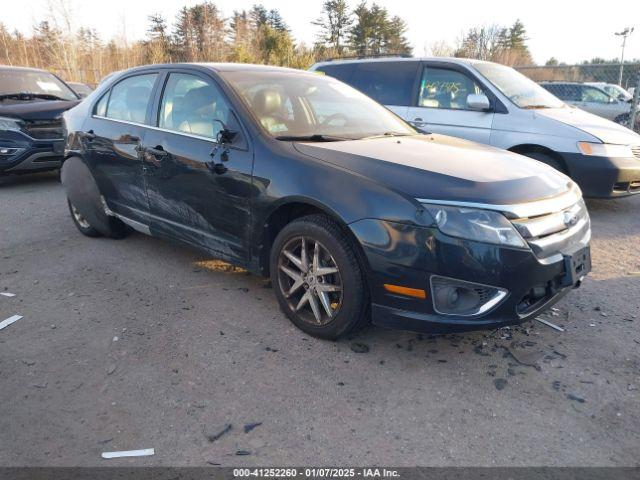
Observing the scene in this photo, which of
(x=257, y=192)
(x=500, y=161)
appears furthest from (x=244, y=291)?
(x=500, y=161)

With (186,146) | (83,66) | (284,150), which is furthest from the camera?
(83,66)

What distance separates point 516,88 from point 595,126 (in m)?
1.06

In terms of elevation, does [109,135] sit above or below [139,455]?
above

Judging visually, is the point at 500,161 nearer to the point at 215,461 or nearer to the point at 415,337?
the point at 415,337

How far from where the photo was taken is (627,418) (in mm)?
2307

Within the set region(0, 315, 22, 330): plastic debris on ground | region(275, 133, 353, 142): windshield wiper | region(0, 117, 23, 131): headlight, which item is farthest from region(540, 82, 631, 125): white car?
region(0, 315, 22, 330): plastic debris on ground

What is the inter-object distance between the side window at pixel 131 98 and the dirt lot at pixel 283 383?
56.5 inches

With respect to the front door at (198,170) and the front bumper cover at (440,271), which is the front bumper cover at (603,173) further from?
the front door at (198,170)

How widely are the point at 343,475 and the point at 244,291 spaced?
1951 millimetres

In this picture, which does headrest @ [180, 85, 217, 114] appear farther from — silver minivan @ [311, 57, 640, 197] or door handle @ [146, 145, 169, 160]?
silver minivan @ [311, 57, 640, 197]

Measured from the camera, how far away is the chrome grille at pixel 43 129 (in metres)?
7.27

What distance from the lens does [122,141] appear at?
4.07 metres

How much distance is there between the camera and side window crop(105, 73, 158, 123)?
4038 mm

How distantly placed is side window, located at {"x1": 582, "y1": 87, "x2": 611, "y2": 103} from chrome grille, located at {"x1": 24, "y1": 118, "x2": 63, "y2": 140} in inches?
558
